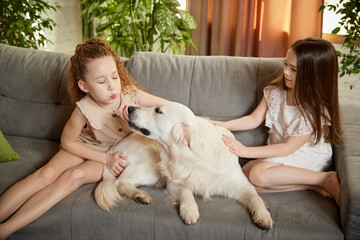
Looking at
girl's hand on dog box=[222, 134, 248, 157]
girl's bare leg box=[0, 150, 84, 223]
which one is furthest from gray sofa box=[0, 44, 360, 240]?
girl's hand on dog box=[222, 134, 248, 157]

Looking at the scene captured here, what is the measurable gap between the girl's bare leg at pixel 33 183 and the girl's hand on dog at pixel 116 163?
21 cm

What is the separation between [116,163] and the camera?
6.56ft

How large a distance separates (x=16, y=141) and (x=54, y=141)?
249mm

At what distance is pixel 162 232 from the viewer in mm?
1657

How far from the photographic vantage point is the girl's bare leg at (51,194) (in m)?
1.70

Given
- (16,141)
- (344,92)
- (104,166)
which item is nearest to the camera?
(104,166)

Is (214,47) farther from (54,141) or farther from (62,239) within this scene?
(62,239)

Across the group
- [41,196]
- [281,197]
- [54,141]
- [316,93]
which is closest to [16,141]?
[54,141]

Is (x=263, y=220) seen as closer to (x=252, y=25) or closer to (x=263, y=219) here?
(x=263, y=219)

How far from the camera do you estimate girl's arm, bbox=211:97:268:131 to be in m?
2.16

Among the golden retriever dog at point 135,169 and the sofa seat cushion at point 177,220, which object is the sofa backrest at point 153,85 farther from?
the sofa seat cushion at point 177,220

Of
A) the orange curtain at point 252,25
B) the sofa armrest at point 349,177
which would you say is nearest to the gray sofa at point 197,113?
the sofa armrest at point 349,177

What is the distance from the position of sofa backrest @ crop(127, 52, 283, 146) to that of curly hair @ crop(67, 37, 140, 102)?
0.19 meters

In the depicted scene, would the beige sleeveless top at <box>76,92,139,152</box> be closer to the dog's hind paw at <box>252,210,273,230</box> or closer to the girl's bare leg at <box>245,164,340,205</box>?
the girl's bare leg at <box>245,164,340,205</box>
